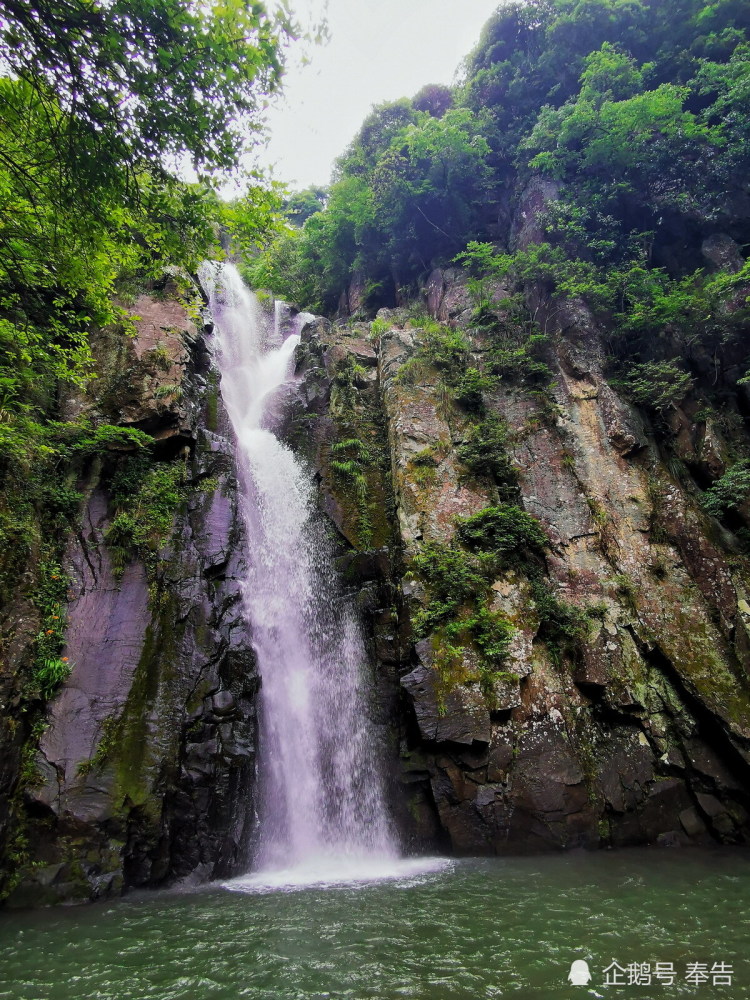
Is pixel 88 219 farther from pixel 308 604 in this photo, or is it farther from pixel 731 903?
pixel 731 903

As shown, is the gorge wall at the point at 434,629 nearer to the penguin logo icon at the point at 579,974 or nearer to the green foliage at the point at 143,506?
the green foliage at the point at 143,506

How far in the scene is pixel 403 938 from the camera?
4980 millimetres

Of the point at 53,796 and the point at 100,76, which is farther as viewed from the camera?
the point at 53,796

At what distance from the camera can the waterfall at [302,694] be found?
8102mm

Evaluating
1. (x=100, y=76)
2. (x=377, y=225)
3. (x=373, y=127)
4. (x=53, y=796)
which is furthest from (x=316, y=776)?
(x=373, y=127)

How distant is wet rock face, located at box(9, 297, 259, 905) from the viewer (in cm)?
674

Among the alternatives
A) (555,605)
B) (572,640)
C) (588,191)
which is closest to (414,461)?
(555,605)

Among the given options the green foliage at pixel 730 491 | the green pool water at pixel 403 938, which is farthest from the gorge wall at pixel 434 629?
the green pool water at pixel 403 938

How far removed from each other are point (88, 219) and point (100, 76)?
1198 millimetres

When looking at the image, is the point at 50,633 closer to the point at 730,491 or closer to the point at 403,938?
Result: the point at 403,938

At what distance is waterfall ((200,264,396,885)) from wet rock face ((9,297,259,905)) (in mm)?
536

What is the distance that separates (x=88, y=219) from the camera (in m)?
4.91

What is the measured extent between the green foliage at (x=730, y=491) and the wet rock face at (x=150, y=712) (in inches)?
400

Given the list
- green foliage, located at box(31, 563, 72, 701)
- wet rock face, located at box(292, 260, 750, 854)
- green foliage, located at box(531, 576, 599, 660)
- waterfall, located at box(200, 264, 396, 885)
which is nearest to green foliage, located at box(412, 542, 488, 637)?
wet rock face, located at box(292, 260, 750, 854)
